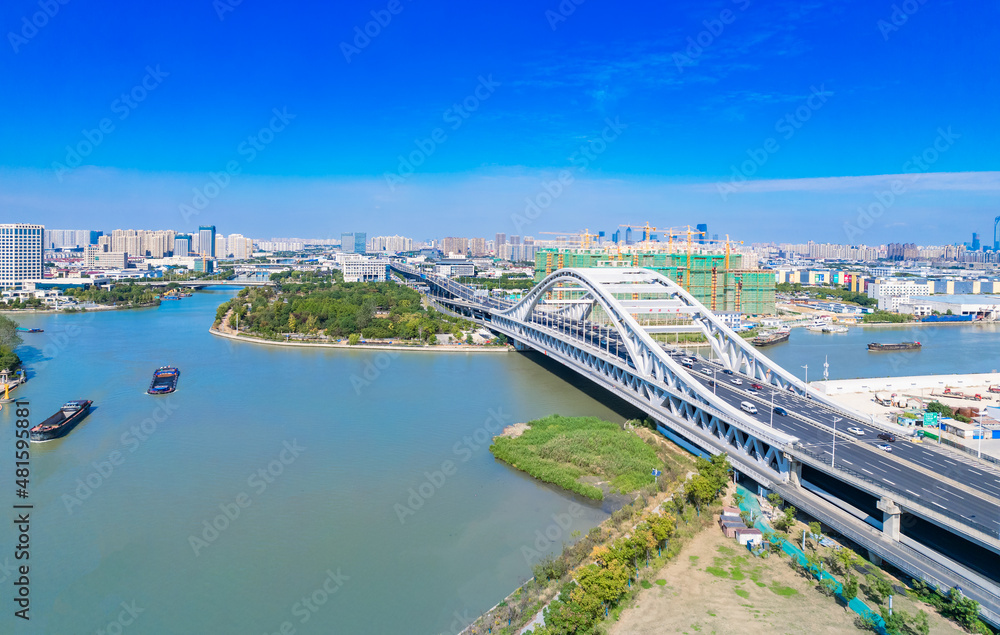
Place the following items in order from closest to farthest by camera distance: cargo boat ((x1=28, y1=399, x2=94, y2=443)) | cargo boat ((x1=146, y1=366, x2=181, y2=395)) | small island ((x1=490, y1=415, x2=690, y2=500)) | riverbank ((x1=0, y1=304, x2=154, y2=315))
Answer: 1. small island ((x1=490, y1=415, x2=690, y2=500))
2. cargo boat ((x1=28, y1=399, x2=94, y2=443))
3. cargo boat ((x1=146, y1=366, x2=181, y2=395))
4. riverbank ((x1=0, y1=304, x2=154, y2=315))

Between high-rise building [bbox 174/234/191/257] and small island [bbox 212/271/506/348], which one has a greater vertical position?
high-rise building [bbox 174/234/191/257]

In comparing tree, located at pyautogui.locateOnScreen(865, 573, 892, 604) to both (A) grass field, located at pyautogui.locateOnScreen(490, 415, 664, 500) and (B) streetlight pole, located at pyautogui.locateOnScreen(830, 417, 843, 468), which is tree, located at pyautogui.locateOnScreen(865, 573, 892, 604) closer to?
(B) streetlight pole, located at pyautogui.locateOnScreen(830, 417, 843, 468)

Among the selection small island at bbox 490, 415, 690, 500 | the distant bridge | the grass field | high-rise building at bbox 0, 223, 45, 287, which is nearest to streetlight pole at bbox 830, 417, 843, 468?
the distant bridge

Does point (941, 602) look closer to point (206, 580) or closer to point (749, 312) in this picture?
point (206, 580)

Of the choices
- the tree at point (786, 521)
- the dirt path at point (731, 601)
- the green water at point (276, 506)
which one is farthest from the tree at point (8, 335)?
the tree at point (786, 521)

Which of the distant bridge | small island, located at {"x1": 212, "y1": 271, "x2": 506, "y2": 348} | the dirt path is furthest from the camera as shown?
small island, located at {"x1": 212, "y1": 271, "x2": 506, "y2": 348}

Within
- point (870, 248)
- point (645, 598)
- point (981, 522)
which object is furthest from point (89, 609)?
point (870, 248)

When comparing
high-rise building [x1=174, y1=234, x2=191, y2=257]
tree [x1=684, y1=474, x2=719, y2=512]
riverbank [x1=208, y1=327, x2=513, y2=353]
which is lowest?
tree [x1=684, y1=474, x2=719, y2=512]

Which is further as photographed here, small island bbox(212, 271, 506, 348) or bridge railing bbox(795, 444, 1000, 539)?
small island bbox(212, 271, 506, 348)
